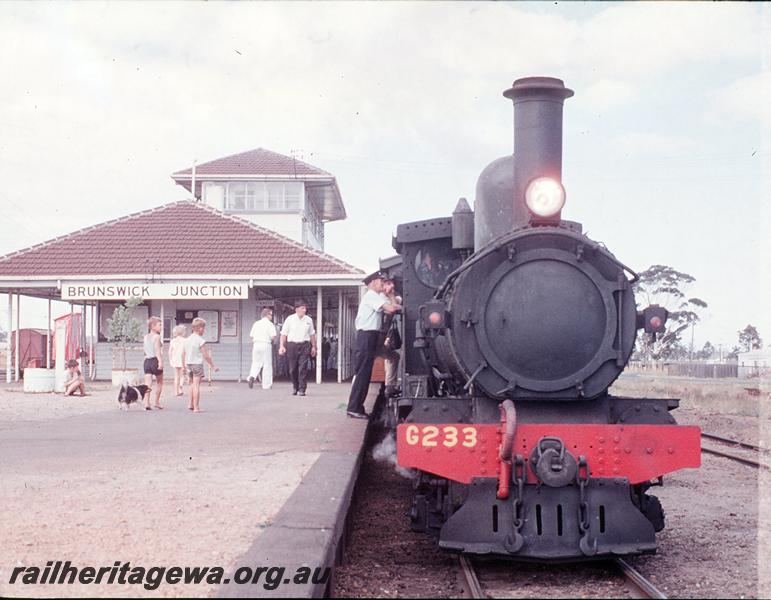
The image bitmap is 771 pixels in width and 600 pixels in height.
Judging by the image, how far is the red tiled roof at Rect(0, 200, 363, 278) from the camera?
21.5 meters

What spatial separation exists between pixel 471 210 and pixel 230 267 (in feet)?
48.7

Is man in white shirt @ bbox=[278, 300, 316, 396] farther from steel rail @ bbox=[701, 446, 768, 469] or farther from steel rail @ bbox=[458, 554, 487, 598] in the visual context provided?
steel rail @ bbox=[458, 554, 487, 598]

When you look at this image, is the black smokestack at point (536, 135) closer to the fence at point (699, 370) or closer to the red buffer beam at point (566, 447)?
the red buffer beam at point (566, 447)

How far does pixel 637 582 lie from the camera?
5.18m

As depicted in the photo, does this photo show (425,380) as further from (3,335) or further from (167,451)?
(3,335)

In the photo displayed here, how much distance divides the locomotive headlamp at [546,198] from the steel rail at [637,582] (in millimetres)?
2245

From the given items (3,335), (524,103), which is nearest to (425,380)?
(524,103)

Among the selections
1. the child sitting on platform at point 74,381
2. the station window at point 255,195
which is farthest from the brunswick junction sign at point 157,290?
the station window at point 255,195

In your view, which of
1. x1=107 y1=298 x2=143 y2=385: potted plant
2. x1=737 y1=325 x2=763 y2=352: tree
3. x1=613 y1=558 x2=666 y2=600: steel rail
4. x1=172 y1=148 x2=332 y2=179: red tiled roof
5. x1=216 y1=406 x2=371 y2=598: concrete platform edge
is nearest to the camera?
x1=216 y1=406 x2=371 y2=598: concrete platform edge

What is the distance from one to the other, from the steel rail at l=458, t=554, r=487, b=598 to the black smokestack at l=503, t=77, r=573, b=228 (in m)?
2.25

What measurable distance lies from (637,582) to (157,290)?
1757 cm

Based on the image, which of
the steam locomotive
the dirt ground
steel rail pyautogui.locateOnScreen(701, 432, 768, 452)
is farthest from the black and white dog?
steel rail pyautogui.locateOnScreen(701, 432, 768, 452)

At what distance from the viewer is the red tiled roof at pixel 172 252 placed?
21484 mm

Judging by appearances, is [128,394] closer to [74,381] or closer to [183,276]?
[74,381]
